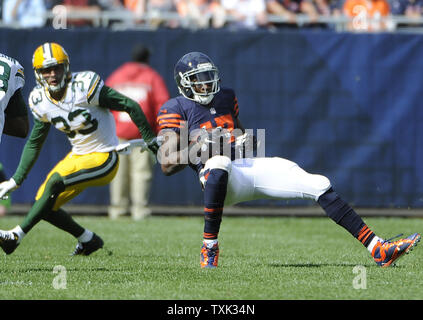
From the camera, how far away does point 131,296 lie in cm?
459

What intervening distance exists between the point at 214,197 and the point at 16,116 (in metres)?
1.51

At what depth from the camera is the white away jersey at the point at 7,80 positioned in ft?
18.2

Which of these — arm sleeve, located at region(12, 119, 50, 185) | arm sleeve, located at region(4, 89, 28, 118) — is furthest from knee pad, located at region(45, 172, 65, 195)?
arm sleeve, located at region(4, 89, 28, 118)

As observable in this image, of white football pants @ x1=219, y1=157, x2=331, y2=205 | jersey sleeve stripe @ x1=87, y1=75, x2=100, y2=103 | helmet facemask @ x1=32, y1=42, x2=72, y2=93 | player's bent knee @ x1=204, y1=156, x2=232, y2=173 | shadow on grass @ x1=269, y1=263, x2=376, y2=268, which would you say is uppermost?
helmet facemask @ x1=32, y1=42, x2=72, y2=93

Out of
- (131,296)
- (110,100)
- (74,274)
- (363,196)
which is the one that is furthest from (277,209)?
(131,296)

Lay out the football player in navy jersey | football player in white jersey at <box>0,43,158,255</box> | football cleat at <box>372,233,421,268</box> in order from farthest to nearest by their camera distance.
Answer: football player in white jersey at <box>0,43,158,255</box>, the football player in navy jersey, football cleat at <box>372,233,421,268</box>

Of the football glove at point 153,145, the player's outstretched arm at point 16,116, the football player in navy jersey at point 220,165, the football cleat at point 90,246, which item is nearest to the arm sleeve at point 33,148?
the player's outstretched arm at point 16,116

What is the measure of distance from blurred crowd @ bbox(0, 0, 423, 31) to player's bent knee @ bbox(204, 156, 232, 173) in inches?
201

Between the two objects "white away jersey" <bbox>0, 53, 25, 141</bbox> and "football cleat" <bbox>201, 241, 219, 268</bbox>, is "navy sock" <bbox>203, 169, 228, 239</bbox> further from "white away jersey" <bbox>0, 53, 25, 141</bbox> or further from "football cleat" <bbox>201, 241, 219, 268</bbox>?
"white away jersey" <bbox>0, 53, 25, 141</bbox>

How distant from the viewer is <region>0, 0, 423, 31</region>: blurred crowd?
10531mm

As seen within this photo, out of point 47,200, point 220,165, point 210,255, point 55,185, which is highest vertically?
point 220,165

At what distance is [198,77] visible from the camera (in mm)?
5805

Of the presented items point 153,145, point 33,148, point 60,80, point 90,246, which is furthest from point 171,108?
point 90,246

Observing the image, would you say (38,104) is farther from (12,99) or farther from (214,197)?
(214,197)
